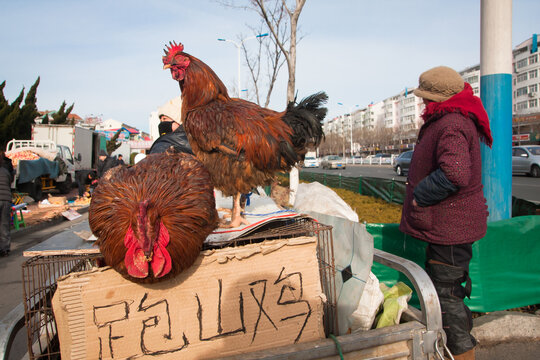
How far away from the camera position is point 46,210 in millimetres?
11047

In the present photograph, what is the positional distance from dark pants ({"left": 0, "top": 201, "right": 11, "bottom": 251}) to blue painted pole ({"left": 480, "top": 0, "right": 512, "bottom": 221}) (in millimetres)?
7890

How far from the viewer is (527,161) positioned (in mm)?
17750

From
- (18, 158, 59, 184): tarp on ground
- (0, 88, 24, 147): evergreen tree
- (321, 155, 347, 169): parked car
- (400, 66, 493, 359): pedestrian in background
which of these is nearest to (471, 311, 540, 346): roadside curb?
(400, 66, 493, 359): pedestrian in background

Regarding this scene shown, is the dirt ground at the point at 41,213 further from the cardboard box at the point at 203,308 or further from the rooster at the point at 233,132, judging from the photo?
the cardboard box at the point at 203,308

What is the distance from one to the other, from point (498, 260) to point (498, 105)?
155cm

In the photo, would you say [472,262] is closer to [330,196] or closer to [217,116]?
[330,196]

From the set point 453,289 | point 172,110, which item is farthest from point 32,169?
point 453,289

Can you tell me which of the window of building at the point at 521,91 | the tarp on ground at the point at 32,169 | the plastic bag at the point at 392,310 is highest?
the window of building at the point at 521,91

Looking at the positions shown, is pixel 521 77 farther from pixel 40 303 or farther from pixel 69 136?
pixel 40 303

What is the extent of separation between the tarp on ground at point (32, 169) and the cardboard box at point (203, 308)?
505 inches

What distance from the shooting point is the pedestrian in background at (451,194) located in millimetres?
2121

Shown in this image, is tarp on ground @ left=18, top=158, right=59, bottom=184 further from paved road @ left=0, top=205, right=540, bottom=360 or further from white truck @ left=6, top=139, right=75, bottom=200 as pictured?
paved road @ left=0, top=205, right=540, bottom=360

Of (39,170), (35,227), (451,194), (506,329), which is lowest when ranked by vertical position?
(506,329)

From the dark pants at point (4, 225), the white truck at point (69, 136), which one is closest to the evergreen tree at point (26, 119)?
the white truck at point (69, 136)
